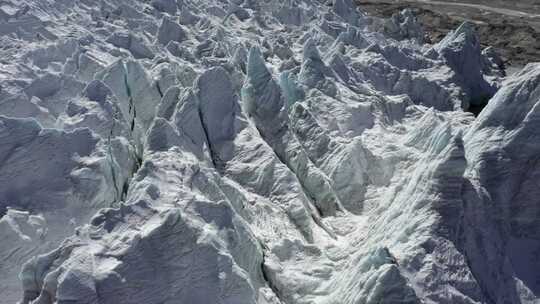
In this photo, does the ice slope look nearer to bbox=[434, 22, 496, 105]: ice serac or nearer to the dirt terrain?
bbox=[434, 22, 496, 105]: ice serac

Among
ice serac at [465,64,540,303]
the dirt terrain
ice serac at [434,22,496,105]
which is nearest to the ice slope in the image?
ice serac at [465,64,540,303]

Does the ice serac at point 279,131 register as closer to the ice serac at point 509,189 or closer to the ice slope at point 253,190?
the ice slope at point 253,190

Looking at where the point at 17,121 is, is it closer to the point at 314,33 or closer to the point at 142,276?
the point at 142,276

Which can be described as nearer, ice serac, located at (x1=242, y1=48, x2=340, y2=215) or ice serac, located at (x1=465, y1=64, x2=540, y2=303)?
ice serac, located at (x1=465, y1=64, x2=540, y2=303)

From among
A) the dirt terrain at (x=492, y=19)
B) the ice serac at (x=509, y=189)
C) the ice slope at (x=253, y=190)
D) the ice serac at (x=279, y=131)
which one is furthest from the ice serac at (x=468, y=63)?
the ice serac at (x=509, y=189)

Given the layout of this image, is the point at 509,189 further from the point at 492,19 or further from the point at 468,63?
the point at 492,19

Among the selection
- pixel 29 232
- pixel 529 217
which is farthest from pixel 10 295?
pixel 529 217
